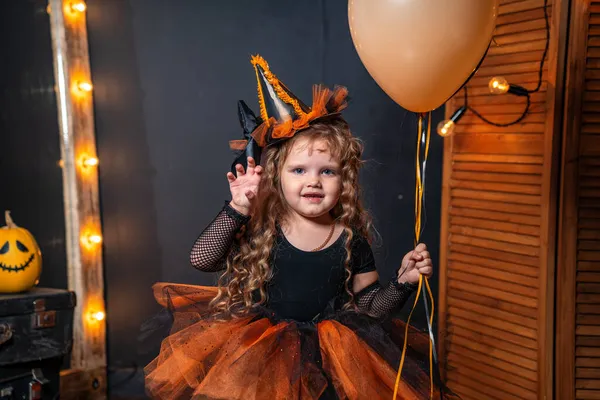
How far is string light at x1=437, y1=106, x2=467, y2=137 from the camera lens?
8.29 ft

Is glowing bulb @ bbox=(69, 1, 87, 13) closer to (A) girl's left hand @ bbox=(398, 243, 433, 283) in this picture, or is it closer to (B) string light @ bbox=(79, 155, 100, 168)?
(B) string light @ bbox=(79, 155, 100, 168)

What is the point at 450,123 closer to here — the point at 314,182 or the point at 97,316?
the point at 314,182

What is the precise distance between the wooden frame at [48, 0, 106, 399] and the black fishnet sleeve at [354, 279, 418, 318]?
1408mm

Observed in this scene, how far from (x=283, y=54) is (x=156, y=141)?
676mm

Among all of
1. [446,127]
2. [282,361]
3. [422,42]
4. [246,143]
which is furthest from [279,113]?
[446,127]

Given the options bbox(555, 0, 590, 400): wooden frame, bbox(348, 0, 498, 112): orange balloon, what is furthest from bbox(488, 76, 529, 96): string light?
bbox(348, 0, 498, 112): orange balloon

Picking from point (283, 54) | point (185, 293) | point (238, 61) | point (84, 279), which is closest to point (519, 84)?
point (283, 54)

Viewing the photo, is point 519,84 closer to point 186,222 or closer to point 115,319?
point 186,222

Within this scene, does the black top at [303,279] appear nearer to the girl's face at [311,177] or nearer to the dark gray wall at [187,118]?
the girl's face at [311,177]

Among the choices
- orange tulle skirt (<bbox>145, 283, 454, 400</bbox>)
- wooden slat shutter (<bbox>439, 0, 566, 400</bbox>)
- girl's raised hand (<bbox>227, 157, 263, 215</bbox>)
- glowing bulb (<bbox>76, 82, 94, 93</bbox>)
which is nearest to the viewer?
orange tulle skirt (<bbox>145, 283, 454, 400</bbox>)

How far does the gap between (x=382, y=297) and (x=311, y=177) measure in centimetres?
42

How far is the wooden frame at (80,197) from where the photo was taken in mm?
2766

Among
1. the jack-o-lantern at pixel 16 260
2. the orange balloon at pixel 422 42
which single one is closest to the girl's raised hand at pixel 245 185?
the orange balloon at pixel 422 42

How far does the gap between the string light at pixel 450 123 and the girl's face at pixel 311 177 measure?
79cm
